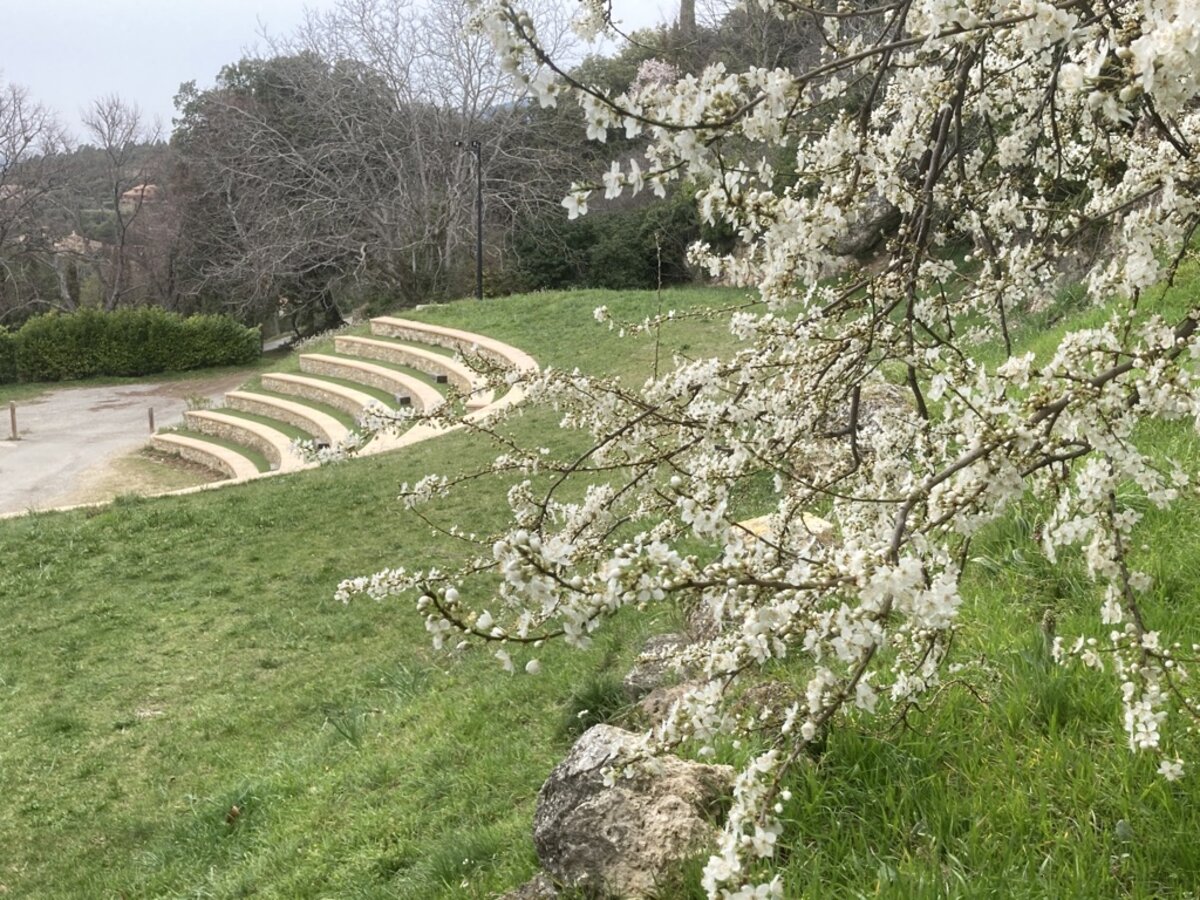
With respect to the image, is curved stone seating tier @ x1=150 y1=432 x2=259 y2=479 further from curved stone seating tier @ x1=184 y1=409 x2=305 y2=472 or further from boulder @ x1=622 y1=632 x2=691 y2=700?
boulder @ x1=622 y1=632 x2=691 y2=700

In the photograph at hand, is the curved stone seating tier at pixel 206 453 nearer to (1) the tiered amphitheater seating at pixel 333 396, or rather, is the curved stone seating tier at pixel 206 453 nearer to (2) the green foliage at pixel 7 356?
(1) the tiered amphitheater seating at pixel 333 396

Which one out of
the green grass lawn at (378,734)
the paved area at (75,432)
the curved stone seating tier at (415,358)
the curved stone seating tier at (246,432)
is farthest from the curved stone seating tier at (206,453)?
the curved stone seating tier at (415,358)

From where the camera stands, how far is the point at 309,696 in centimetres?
557

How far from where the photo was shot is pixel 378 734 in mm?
4277

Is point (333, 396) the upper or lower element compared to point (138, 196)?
lower

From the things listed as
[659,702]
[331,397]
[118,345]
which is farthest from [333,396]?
[659,702]

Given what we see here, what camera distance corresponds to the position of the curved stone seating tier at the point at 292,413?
13.3 metres

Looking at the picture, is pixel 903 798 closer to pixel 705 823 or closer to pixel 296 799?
pixel 705 823

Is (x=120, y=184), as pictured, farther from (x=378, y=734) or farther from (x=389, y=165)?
(x=378, y=734)

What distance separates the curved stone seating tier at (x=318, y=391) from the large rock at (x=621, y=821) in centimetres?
1230

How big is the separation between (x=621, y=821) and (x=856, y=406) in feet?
3.99

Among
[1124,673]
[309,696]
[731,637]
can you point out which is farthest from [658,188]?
[309,696]

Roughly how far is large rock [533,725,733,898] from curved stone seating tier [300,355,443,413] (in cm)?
1044

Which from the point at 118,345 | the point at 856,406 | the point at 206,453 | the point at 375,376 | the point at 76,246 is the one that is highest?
the point at 76,246
